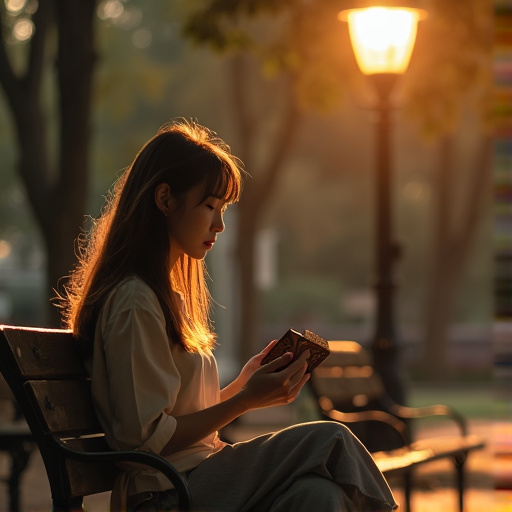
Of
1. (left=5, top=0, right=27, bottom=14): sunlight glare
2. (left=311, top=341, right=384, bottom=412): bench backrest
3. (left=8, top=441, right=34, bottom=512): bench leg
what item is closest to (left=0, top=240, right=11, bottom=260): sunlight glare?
(left=5, top=0, right=27, bottom=14): sunlight glare

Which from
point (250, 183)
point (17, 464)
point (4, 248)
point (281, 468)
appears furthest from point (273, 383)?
point (4, 248)

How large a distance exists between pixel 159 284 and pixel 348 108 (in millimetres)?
39347

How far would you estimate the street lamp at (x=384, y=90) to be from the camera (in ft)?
32.8

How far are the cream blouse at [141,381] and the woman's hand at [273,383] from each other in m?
0.18

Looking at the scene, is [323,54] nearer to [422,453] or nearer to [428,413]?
[428,413]

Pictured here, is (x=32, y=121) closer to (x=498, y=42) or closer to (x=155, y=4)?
(x=498, y=42)

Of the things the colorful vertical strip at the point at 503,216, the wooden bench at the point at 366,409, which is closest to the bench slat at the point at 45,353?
the colorful vertical strip at the point at 503,216

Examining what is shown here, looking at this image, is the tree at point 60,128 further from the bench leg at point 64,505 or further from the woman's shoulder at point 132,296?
the bench leg at point 64,505

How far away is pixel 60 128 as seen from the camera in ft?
40.7

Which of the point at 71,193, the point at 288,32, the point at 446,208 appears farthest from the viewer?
the point at 446,208

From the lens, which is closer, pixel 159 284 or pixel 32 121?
pixel 159 284

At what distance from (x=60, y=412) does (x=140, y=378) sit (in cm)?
42

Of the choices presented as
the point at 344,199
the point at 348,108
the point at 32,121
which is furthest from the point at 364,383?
the point at 344,199

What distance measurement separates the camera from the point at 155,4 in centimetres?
4347
